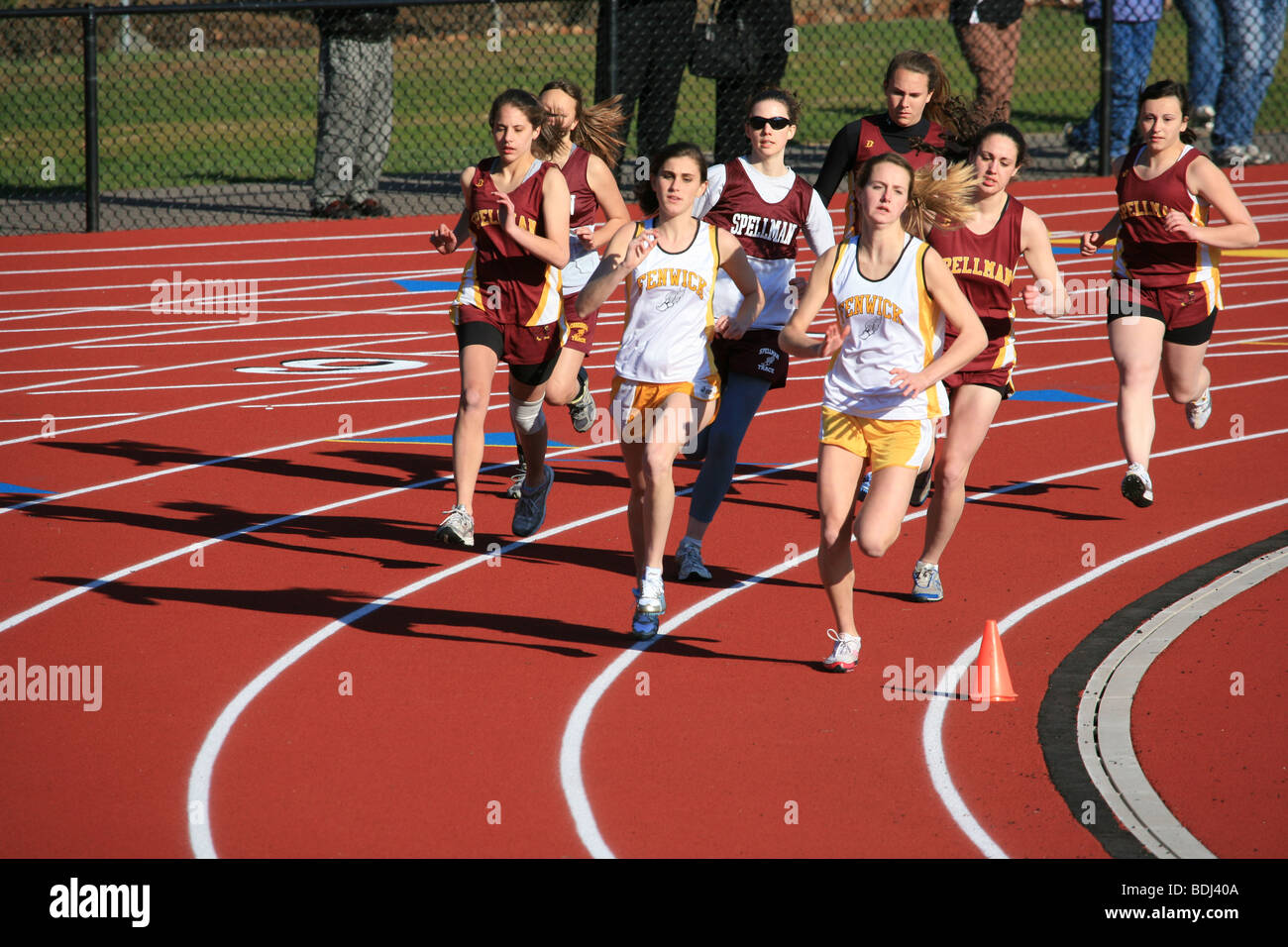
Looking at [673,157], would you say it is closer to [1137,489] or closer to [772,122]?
[772,122]

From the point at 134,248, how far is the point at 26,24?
12.0 meters

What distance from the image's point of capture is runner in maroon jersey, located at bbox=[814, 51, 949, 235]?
8312 mm

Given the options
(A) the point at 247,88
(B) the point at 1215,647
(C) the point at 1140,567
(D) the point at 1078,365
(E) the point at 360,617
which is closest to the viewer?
(B) the point at 1215,647

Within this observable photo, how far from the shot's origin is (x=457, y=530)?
7.44 meters

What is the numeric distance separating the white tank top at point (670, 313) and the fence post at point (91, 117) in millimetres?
11027

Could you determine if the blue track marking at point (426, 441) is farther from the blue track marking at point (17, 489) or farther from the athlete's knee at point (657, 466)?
the athlete's knee at point (657, 466)

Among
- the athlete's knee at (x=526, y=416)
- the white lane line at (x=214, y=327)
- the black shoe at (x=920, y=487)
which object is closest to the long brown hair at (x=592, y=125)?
the athlete's knee at (x=526, y=416)

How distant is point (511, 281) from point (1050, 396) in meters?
4.54

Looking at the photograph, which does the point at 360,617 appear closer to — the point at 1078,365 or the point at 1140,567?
the point at 1140,567

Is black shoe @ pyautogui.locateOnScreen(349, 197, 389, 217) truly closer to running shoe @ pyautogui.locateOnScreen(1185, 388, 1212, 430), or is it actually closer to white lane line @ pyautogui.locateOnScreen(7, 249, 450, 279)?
white lane line @ pyautogui.locateOnScreen(7, 249, 450, 279)

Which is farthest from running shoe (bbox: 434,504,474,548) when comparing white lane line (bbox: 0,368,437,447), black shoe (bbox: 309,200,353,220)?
black shoe (bbox: 309,200,353,220)

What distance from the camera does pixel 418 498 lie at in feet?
29.1

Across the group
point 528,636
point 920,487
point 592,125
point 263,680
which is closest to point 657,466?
point 528,636
